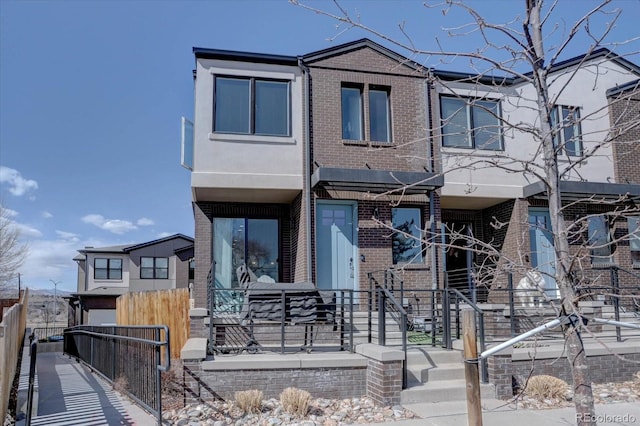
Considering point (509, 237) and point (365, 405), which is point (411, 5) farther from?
point (509, 237)

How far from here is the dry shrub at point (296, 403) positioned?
20.9 ft

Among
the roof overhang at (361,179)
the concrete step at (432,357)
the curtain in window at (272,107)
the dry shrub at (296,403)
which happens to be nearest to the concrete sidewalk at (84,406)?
the dry shrub at (296,403)

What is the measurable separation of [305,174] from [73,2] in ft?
21.7

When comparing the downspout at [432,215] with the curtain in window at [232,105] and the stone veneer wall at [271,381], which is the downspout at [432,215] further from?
the stone veneer wall at [271,381]

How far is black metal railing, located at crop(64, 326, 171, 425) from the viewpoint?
19.4 feet

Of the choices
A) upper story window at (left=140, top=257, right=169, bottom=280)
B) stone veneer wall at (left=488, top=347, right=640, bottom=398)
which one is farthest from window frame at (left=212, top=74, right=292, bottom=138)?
upper story window at (left=140, top=257, right=169, bottom=280)

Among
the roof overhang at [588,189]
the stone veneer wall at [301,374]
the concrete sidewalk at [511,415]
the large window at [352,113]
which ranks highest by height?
the large window at [352,113]

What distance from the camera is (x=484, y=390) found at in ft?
23.4

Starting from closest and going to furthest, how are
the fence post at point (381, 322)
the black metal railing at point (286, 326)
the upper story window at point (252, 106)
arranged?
1. the fence post at point (381, 322)
2. the black metal railing at point (286, 326)
3. the upper story window at point (252, 106)

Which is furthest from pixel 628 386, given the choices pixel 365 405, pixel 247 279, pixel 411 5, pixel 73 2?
pixel 73 2

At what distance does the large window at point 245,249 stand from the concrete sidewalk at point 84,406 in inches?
142

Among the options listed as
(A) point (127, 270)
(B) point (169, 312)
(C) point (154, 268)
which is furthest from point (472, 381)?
(A) point (127, 270)

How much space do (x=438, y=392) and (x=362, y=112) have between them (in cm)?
725

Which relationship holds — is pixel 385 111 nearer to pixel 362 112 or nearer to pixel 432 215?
pixel 362 112
